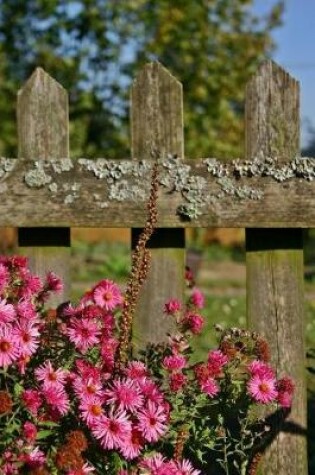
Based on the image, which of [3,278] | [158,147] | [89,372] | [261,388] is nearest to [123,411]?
[89,372]

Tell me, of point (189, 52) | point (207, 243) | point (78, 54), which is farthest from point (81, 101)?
point (207, 243)

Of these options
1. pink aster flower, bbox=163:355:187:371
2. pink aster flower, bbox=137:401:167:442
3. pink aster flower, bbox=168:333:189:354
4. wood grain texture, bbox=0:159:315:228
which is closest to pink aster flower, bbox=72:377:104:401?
pink aster flower, bbox=137:401:167:442

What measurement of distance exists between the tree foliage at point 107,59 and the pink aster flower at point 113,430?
8377 millimetres

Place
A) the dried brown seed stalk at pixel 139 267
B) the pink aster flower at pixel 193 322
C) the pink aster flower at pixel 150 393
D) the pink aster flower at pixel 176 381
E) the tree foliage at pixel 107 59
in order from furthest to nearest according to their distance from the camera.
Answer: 1. the tree foliage at pixel 107 59
2. the pink aster flower at pixel 193 322
3. the pink aster flower at pixel 176 381
4. the pink aster flower at pixel 150 393
5. the dried brown seed stalk at pixel 139 267

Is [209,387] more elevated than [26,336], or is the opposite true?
[26,336]

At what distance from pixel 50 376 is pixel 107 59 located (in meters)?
8.77

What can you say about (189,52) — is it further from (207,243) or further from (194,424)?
(194,424)

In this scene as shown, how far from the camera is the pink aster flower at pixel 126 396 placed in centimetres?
221

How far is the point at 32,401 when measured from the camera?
2189 millimetres

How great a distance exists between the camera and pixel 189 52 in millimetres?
12156

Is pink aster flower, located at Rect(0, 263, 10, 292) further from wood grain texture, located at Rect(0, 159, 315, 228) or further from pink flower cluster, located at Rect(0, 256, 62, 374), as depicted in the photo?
wood grain texture, located at Rect(0, 159, 315, 228)

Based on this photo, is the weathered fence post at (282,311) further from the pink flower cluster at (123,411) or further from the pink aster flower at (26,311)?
the pink aster flower at (26,311)

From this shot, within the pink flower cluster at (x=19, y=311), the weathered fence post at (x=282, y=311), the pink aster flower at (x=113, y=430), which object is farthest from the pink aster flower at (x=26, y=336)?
the weathered fence post at (x=282, y=311)

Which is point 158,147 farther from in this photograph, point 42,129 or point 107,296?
point 107,296
